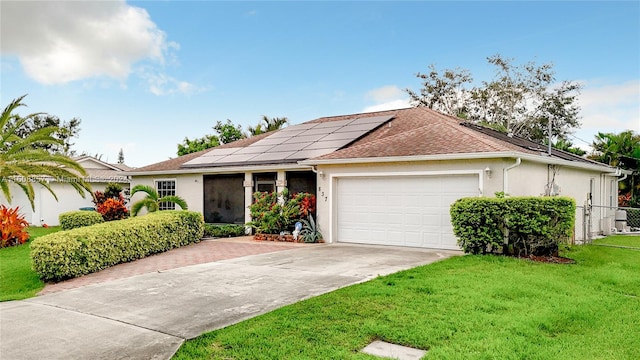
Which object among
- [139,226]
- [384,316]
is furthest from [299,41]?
[384,316]

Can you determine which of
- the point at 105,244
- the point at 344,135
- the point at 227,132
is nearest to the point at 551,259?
the point at 344,135

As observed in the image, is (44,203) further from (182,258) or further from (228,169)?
(182,258)

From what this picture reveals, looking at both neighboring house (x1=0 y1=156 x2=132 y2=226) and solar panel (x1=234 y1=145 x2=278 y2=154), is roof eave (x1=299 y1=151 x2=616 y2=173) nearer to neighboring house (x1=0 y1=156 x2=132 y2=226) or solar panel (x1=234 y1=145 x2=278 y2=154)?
solar panel (x1=234 y1=145 x2=278 y2=154)

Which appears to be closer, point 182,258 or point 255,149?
point 182,258

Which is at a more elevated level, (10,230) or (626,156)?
(626,156)

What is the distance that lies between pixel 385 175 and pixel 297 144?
5.63 metres

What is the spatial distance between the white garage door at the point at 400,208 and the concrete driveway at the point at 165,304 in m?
1.35

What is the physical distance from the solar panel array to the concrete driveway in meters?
6.01

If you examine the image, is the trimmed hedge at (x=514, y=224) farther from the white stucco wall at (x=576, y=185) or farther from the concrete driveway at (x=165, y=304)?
the white stucco wall at (x=576, y=185)

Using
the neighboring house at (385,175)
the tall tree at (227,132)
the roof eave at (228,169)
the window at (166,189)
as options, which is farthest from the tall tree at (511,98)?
the window at (166,189)

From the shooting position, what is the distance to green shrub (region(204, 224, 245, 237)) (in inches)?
671

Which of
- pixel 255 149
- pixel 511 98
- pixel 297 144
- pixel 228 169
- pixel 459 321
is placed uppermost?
pixel 511 98

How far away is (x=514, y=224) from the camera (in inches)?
395

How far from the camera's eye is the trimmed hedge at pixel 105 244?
947 centimetres
